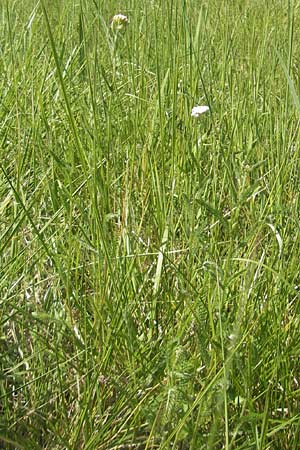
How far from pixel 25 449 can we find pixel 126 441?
150mm

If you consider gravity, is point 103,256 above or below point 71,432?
above

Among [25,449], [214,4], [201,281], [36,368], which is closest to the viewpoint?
[25,449]

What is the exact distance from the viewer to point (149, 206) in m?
1.38

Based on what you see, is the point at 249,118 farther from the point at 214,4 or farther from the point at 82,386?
the point at 214,4

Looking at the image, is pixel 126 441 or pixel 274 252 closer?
pixel 126 441

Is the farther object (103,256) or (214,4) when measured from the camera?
(214,4)

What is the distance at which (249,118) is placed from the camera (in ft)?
5.28

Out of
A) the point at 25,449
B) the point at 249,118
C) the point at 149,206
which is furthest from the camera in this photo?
the point at 249,118

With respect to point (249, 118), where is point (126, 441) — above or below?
below

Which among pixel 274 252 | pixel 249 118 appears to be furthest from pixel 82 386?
pixel 249 118

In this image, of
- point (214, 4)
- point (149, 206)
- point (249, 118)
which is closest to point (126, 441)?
point (149, 206)

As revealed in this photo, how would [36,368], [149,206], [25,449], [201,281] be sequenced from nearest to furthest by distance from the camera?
[25,449], [36,368], [201,281], [149,206]

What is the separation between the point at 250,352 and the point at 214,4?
2043 mm

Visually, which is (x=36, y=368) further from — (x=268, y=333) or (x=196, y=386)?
(x=268, y=333)
